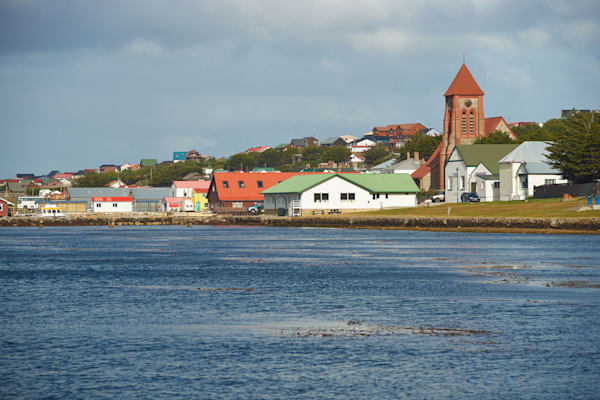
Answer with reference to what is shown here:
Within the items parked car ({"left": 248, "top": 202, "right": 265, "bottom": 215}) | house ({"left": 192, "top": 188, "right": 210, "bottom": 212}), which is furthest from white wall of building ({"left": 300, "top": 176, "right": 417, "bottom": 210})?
house ({"left": 192, "top": 188, "right": 210, "bottom": 212})

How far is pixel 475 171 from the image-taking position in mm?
124312

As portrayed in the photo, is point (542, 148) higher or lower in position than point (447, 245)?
higher

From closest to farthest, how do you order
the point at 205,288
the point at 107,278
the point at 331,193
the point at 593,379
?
the point at 593,379
the point at 205,288
the point at 107,278
the point at 331,193

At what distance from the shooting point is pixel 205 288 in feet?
120

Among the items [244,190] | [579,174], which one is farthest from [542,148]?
[244,190]

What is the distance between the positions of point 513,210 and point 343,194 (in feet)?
110

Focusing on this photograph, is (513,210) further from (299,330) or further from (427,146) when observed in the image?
(427,146)

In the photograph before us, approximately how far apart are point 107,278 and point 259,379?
81.6ft

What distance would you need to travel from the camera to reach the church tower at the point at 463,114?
15475cm

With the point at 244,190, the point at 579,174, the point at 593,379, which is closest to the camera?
the point at 593,379

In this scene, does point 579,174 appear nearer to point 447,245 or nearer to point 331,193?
point 447,245

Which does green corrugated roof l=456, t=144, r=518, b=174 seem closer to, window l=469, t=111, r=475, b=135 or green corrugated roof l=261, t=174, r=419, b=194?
green corrugated roof l=261, t=174, r=419, b=194

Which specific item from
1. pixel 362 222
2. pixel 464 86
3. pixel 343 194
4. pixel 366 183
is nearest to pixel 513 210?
pixel 362 222

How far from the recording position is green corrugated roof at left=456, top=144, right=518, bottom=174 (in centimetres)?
12512
